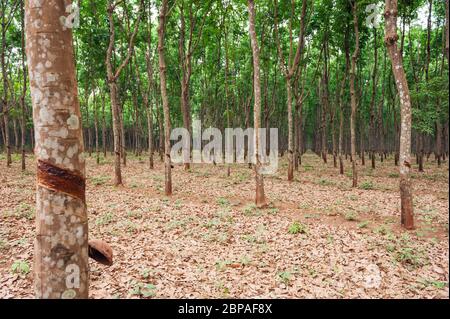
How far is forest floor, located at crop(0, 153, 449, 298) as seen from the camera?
4898mm

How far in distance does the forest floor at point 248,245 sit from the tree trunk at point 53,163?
9.07 ft

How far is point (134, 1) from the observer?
18500 mm

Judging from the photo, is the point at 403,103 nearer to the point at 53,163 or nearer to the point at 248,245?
the point at 248,245

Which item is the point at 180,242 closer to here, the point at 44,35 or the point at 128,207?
the point at 128,207

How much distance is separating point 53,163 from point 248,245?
5557mm

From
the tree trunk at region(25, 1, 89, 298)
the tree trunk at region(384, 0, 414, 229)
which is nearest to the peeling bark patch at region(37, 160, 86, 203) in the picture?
the tree trunk at region(25, 1, 89, 298)

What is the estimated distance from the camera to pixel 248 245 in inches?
272

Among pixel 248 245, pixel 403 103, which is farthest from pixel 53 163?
pixel 403 103

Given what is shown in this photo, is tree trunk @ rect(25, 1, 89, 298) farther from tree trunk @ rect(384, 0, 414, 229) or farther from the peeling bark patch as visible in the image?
tree trunk @ rect(384, 0, 414, 229)

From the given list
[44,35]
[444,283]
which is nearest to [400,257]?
[444,283]

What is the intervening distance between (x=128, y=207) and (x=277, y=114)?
32.0 m

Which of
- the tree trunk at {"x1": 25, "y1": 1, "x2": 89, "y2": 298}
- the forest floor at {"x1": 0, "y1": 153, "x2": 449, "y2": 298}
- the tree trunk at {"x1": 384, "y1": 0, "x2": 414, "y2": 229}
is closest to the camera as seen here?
the tree trunk at {"x1": 25, "y1": 1, "x2": 89, "y2": 298}

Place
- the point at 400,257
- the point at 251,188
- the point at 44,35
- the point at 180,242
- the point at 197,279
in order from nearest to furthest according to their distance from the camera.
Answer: the point at 44,35, the point at 197,279, the point at 400,257, the point at 180,242, the point at 251,188

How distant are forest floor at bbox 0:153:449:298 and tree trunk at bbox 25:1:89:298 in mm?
2764
